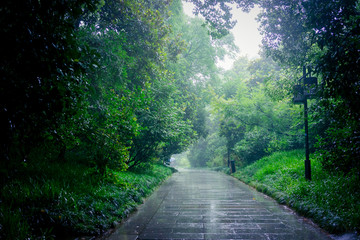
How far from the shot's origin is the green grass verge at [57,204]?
3.52 m

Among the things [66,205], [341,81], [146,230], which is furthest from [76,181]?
[341,81]

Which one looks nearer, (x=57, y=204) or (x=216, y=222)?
(x=57, y=204)

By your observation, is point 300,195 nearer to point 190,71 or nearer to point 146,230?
point 146,230

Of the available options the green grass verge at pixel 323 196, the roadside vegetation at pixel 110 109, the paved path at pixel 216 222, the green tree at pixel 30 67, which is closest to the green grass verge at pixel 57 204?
the roadside vegetation at pixel 110 109

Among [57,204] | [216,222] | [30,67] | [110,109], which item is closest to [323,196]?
[216,222]

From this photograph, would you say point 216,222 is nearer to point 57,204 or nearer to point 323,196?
point 323,196

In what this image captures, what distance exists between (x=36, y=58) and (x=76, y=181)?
12.7 feet

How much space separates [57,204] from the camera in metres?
4.18

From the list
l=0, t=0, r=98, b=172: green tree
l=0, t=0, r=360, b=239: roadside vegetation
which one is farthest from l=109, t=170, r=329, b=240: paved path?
l=0, t=0, r=98, b=172: green tree

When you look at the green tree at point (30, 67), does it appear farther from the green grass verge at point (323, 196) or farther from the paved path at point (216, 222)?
the green grass verge at point (323, 196)

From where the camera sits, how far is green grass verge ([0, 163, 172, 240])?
3516 millimetres

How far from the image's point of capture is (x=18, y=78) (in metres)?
2.27

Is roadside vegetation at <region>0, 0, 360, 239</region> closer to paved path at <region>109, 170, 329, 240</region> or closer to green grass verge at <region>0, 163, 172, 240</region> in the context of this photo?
green grass verge at <region>0, 163, 172, 240</region>

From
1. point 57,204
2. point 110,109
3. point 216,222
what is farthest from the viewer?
point 110,109
